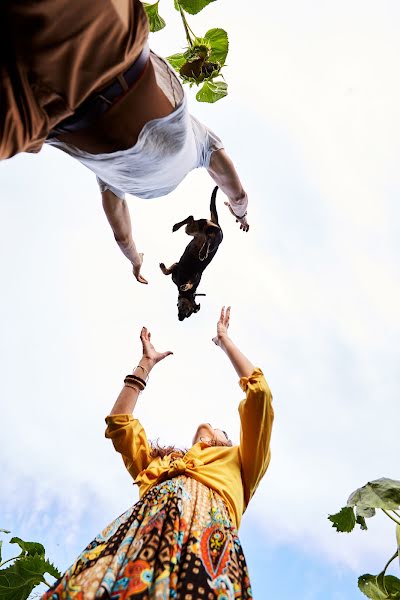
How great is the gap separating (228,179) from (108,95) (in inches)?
33.9

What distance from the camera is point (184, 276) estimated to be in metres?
1.80

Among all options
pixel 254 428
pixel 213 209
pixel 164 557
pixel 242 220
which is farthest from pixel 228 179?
pixel 164 557

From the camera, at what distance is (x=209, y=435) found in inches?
78.6

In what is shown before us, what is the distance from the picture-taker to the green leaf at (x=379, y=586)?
165 centimetres

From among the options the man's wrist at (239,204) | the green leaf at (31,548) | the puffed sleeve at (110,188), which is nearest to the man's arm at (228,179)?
the man's wrist at (239,204)

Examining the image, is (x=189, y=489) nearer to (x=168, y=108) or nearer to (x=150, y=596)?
(x=150, y=596)

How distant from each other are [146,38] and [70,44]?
259 mm

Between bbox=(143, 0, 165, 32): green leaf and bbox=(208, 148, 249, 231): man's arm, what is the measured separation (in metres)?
0.67

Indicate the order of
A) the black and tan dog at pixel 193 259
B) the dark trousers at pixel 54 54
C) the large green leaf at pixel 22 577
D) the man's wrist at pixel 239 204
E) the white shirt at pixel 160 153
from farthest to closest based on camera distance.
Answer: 1. the man's wrist at pixel 239 204
2. the black and tan dog at pixel 193 259
3. the large green leaf at pixel 22 577
4. the white shirt at pixel 160 153
5. the dark trousers at pixel 54 54

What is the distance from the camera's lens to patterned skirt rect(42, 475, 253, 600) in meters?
0.98

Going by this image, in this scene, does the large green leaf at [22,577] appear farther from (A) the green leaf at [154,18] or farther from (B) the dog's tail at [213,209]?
(A) the green leaf at [154,18]

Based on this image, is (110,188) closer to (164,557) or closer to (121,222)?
(121,222)

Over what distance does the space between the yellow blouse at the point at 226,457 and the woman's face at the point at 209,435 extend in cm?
15

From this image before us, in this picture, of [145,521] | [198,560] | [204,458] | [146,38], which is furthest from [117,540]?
[146,38]
